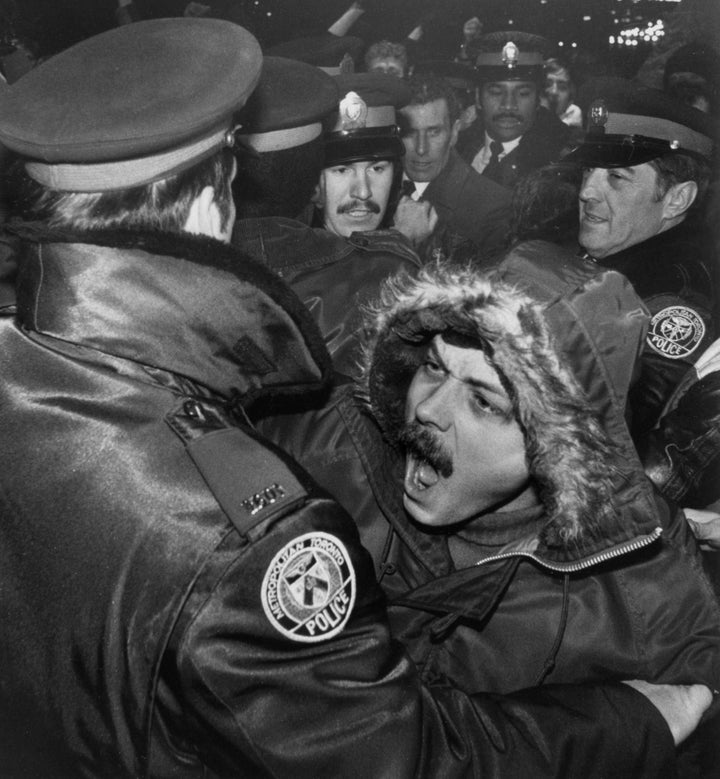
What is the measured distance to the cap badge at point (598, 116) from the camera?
3699 millimetres

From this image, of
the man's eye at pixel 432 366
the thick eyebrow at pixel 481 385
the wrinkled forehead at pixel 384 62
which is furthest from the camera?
the wrinkled forehead at pixel 384 62

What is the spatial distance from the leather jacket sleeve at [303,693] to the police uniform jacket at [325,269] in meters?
1.44

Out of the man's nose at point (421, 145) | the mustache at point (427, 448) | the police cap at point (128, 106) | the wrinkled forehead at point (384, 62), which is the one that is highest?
the police cap at point (128, 106)

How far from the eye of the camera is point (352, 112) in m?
3.72

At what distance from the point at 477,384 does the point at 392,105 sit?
2647 mm

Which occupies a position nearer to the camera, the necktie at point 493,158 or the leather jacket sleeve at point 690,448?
the leather jacket sleeve at point 690,448

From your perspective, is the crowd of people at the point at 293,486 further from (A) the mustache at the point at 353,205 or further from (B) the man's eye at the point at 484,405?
(A) the mustache at the point at 353,205

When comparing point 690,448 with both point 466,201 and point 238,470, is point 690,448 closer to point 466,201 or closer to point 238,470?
point 238,470

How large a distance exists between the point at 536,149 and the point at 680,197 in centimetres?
251

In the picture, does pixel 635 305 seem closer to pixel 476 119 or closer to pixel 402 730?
pixel 402 730

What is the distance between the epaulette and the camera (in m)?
1.15

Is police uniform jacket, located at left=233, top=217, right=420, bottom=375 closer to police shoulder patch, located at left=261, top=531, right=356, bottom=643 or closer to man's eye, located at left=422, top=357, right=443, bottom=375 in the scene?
man's eye, located at left=422, top=357, right=443, bottom=375

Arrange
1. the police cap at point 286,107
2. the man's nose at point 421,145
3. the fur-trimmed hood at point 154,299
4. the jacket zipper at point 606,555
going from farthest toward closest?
the man's nose at point 421,145
the police cap at point 286,107
the jacket zipper at point 606,555
the fur-trimmed hood at point 154,299

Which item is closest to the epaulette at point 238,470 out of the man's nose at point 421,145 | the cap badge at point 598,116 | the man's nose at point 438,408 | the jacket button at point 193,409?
the jacket button at point 193,409
